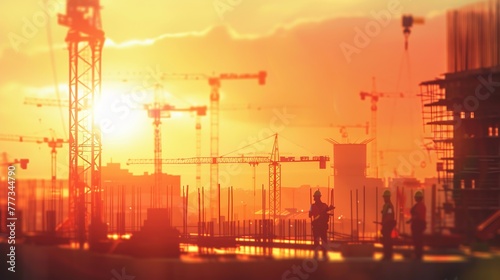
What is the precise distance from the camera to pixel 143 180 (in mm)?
144875

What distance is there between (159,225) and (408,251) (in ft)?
33.3

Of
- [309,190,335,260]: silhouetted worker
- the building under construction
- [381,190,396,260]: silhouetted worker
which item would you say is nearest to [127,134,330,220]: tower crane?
the building under construction

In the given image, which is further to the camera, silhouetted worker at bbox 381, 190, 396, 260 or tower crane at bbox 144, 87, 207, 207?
tower crane at bbox 144, 87, 207, 207

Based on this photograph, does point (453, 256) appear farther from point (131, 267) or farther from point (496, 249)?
point (131, 267)

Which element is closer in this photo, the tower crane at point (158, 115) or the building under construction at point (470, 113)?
the building under construction at point (470, 113)

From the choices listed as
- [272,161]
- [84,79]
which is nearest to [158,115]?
[272,161]

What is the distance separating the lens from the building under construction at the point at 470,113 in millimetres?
56719

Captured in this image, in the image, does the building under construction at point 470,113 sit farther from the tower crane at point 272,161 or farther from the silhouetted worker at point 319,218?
the tower crane at point 272,161

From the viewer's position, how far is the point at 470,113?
2372 inches

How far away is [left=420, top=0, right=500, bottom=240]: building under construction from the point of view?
5672 cm

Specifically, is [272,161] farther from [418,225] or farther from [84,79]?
[418,225]

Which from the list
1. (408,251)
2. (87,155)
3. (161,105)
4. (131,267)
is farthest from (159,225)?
(161,105)

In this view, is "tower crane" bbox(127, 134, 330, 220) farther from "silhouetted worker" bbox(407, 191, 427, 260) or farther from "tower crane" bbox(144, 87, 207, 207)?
"silhouetted worker" bbox(407, 191, 427, 260)

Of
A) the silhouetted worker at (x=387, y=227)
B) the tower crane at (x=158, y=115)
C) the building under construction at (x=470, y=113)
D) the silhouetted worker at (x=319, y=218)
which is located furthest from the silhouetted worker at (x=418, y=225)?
the tower crane at (x=158, y=115)
